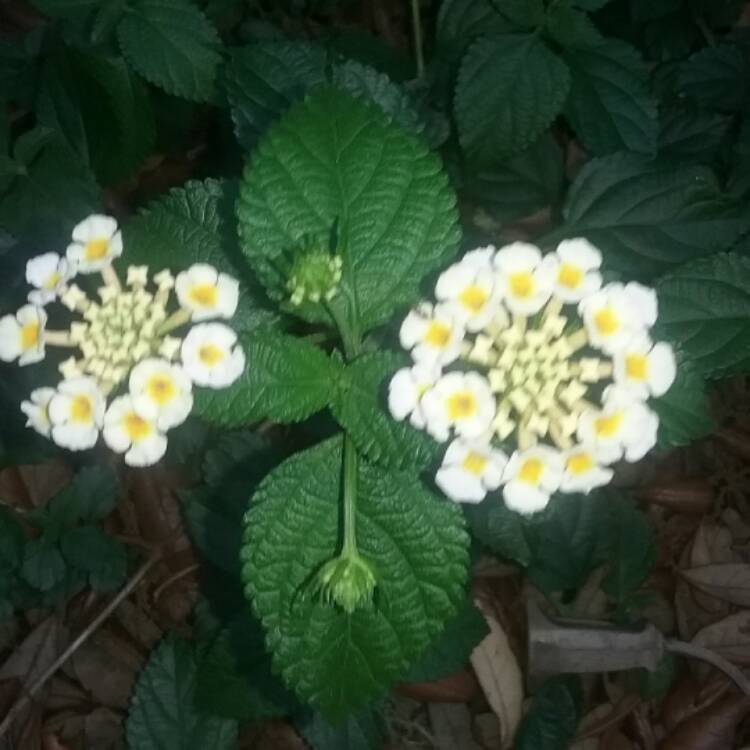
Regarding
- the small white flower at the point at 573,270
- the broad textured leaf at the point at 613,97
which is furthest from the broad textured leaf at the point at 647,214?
the small white flower at the point at 573,270

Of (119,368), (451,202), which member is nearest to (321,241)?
(451,202)

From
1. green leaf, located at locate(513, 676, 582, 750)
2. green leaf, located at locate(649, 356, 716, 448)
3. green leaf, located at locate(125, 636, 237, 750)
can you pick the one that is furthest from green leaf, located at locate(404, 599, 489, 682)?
green leaf, located at locate(649, 356, 716, 448)

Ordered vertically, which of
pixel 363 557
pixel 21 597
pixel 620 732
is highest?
pixel 363 557

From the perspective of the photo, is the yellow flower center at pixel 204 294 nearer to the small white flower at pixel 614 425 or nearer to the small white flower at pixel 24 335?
the small white flower at pixel 24 335

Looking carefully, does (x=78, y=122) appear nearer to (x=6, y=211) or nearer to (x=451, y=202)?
(x=6, y=211)

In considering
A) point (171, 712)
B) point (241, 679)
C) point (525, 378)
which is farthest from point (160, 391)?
point (171, 712)

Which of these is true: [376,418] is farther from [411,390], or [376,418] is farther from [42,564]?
[42,564]
